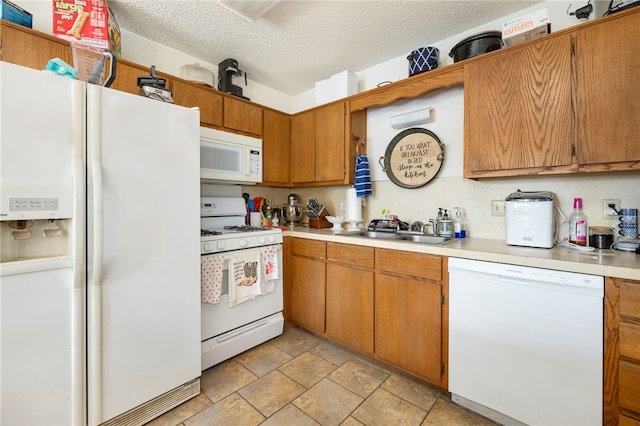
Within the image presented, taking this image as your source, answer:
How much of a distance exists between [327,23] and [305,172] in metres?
1.32

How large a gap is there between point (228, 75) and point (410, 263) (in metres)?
2.33

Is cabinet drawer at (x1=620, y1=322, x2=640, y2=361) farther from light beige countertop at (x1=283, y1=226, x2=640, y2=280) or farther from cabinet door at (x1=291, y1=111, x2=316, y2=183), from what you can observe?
cabinet door at (x1=291, y1=111, x2=316, y2=183)

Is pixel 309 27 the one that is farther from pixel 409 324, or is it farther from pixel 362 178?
pixel 409 324

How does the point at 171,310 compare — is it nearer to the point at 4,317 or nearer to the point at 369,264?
the point at 4,317

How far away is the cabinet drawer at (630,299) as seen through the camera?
1.06 m

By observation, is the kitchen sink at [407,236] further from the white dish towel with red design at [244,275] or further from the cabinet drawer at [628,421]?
the cabinet drawer at [628,421]

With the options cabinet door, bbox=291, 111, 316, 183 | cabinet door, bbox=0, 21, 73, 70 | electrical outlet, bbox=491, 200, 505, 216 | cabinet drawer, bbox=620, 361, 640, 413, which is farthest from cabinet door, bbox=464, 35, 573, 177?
cabinet door, bbox=0, 21, 73, 70

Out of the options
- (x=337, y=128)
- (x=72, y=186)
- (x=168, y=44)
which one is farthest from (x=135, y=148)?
(x=337, y=128)

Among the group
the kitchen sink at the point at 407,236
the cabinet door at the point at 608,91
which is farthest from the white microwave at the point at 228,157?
the cabinet door at the point at 608,91

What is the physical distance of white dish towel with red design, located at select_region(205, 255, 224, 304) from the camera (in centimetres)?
177

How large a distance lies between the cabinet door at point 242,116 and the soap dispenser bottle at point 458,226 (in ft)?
6.44

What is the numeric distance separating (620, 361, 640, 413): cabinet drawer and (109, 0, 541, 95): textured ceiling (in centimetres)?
218

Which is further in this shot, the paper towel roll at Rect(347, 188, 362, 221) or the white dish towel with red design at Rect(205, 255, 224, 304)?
the paper towel roll at Rect(347, 188, 362, 221)

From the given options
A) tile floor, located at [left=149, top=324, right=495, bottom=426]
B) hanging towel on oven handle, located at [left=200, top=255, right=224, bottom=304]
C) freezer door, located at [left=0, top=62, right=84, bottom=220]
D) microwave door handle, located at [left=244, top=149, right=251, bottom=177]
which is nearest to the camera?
freezer door, located at [left=0, top=62, right=84, bottom=220]
